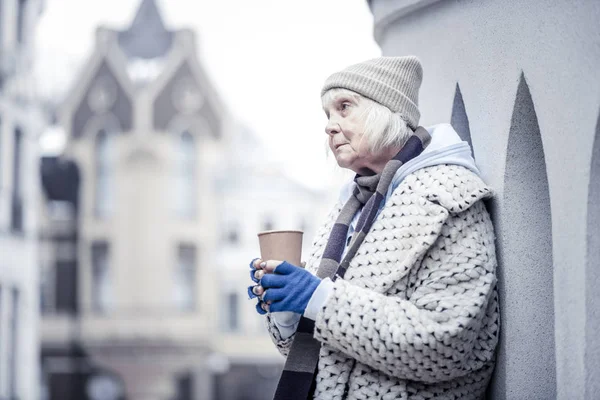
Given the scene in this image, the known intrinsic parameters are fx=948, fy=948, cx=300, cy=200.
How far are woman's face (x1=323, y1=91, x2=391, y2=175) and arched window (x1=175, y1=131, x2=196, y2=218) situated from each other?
854 inches

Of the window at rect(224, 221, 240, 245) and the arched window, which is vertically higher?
the arched window

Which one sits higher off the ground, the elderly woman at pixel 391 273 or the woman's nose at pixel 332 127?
the woman's nose at pixel 332 127

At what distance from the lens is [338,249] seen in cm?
252

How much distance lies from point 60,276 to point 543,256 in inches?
846

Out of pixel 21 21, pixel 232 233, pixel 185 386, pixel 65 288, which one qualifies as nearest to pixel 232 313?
pixel 232 233

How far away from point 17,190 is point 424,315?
570 inches

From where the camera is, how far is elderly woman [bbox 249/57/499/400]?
221 cm

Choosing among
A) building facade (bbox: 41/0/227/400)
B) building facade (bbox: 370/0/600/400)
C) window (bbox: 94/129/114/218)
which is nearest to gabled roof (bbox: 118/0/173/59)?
building facade (bbox: 41/0/227/400)

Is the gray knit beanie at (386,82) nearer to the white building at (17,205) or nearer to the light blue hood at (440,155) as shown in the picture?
the light blue hood at (440,155)

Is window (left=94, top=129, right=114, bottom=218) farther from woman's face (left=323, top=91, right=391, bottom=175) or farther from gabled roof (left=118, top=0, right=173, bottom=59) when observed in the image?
woman's face (left=323, top=91, right=391, bottom=175)

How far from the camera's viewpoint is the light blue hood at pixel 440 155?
248 cm

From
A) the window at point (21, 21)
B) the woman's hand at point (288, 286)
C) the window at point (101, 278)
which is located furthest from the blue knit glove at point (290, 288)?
the window at point (101, 278)

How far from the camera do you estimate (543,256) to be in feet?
8.86

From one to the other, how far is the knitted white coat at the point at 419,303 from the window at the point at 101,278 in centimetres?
2150
